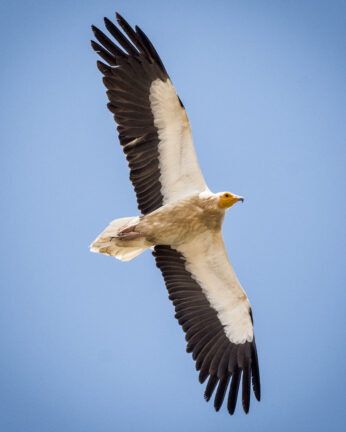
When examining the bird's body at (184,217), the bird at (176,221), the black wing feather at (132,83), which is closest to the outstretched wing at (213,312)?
the bird at (176,221)

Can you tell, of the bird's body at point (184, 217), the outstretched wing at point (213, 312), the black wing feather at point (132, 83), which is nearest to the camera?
the black wing feather at point (132, 83)

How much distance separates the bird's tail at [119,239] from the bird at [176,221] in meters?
A: 0.01

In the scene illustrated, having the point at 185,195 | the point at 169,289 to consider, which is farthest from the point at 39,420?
the point at 185,195

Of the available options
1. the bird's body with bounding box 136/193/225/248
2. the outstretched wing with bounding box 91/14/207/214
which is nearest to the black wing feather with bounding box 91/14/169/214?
the outstretched wing with bounding box 91/14/207/214

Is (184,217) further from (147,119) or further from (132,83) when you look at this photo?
(132,83)

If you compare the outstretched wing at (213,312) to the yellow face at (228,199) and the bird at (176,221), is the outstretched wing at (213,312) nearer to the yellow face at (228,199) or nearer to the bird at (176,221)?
the bird at (176,221)

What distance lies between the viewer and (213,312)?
8.44m

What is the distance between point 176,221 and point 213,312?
136 centimetres

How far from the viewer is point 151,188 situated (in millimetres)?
8156

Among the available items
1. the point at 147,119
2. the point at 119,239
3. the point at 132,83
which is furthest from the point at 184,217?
the point at 132,83

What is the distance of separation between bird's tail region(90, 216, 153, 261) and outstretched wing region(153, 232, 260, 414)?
18.8 inches

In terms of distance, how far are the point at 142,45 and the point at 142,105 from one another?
0.70m

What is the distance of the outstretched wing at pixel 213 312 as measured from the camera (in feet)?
26.3

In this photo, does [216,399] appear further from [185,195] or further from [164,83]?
[164,83]
